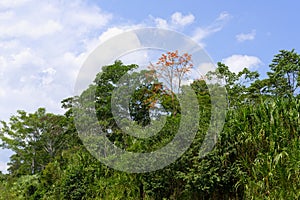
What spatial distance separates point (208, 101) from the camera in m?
12.2

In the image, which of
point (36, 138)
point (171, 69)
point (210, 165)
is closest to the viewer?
point (210, 165)

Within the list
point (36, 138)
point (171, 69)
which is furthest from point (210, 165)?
point (36, 138)

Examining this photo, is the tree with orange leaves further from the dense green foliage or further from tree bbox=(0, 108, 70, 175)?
tree bbox=(0, 108, 70, 175)

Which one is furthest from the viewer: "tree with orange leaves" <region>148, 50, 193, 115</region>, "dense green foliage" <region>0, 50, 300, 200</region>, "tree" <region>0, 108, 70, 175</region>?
"tree" <region>0, 108, 70, 175</region>

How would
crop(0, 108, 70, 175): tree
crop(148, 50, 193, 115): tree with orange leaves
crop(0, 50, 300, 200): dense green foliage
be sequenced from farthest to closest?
crop(0, 108, 70, 175): tree → crop(148, 50, 193, 115): tree with orange leaves → crop(0, 50, 300, 200): dense green foliage

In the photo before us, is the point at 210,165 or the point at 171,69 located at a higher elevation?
the point at 171,69

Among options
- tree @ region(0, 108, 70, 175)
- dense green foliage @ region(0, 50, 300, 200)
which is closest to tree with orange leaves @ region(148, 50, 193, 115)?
dense green foliage @ region(0, 50, 300, 200)

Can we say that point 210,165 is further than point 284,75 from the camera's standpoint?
No

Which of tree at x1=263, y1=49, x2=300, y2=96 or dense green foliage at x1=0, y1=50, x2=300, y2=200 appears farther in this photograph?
tree at x1=263, y1=49, x2=300, y2=96

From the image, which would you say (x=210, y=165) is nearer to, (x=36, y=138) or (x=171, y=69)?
(x=171, y=69)

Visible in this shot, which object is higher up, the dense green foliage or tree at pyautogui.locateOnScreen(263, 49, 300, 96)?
tree at pyautogui.locateOnScreen(263, 49, 300, 96)

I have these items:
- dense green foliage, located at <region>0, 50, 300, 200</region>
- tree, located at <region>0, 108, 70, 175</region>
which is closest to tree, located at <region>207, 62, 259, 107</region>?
dense green foliage, located at <region>0, 50, 300, 200</region>

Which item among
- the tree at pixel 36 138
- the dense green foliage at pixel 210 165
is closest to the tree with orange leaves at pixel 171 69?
the dense green foliage at pixel 210 165

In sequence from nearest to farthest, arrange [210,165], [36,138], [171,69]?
[210,165] → [171,69] → [36,138]
